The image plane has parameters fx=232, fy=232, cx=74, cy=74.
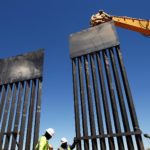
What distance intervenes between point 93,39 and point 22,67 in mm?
3751

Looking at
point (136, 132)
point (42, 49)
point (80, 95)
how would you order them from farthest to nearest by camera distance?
1. point (42, 49)
2. point (80, 95)
3. point (136, 132)

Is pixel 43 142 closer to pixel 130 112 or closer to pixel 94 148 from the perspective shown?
pixel 94 148

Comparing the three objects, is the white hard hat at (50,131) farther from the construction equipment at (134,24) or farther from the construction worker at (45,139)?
the construction equipment at (134,24)

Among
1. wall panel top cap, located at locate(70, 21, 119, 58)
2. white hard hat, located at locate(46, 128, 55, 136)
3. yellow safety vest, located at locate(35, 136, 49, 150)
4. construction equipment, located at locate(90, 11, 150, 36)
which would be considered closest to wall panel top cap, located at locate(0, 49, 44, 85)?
wall panel top cap, located at locate(70, 21, 119, 58)

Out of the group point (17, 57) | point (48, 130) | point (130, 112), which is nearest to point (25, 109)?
point (48, 130)

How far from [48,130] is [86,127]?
55.8 inches

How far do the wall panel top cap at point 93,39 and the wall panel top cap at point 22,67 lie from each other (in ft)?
5.75

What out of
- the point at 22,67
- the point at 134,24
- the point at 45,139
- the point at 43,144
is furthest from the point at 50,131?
the point at 134,24

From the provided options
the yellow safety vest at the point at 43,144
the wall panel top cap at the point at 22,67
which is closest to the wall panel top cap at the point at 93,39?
the wall panel top cap at the point at 22,67

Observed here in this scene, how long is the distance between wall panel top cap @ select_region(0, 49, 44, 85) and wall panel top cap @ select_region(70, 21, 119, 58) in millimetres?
1753

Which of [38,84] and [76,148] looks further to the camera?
[38,84]

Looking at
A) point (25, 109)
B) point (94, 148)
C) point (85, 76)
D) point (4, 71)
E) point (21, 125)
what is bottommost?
point (94, 148)

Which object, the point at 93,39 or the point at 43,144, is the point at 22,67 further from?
the point at 43,144

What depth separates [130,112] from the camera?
8078mm
